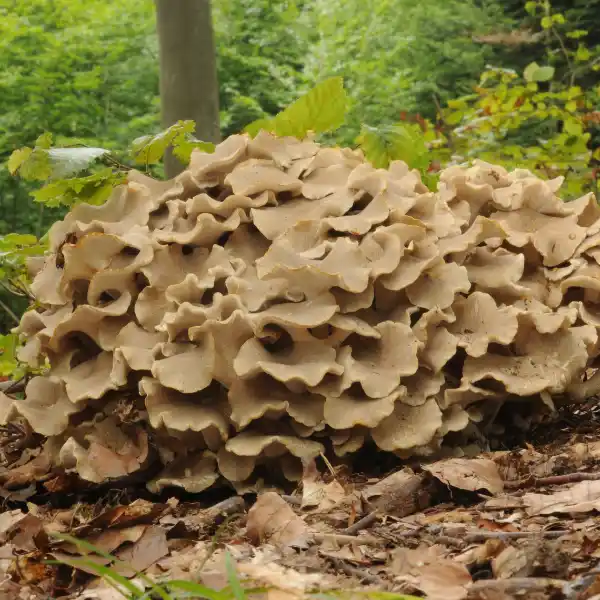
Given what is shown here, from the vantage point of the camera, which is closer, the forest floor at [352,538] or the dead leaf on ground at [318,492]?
the forest floor at [352,538]

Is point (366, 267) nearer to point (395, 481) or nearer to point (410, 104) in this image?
point (395, 481)

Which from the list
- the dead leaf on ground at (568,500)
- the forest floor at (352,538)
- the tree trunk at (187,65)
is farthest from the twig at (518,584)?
the tree trunk at (187,65)

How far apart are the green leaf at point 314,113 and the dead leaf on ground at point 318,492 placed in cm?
164

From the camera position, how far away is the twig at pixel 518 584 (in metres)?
1.54

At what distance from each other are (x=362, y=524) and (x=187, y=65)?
4.48m

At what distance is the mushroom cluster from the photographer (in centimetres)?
261

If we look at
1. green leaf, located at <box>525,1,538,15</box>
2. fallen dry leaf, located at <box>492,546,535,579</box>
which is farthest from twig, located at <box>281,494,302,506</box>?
green leaf, located at <box>525,1,538,15</box>

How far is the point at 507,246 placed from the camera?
3.11 meters

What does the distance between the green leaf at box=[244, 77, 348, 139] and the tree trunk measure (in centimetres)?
219

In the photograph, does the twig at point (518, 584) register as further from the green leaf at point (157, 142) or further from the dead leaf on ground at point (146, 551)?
the green leaf at point (157, 142)

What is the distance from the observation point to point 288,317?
8.41ft

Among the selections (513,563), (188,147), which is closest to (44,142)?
(188,147)

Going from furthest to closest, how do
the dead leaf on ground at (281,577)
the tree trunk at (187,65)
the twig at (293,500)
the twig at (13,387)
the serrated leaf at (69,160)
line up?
1. the tree trunk at (187,65)
2. the twig at (13,387)
3. the serrated leaf at (69,160)
4. the twig at (293,500)
5. the dead leaf on ground at (281,577)

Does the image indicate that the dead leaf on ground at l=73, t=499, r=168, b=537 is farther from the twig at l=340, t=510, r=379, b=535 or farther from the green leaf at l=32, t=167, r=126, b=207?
the green leaf at l=32, t=167, r=126, b=207
